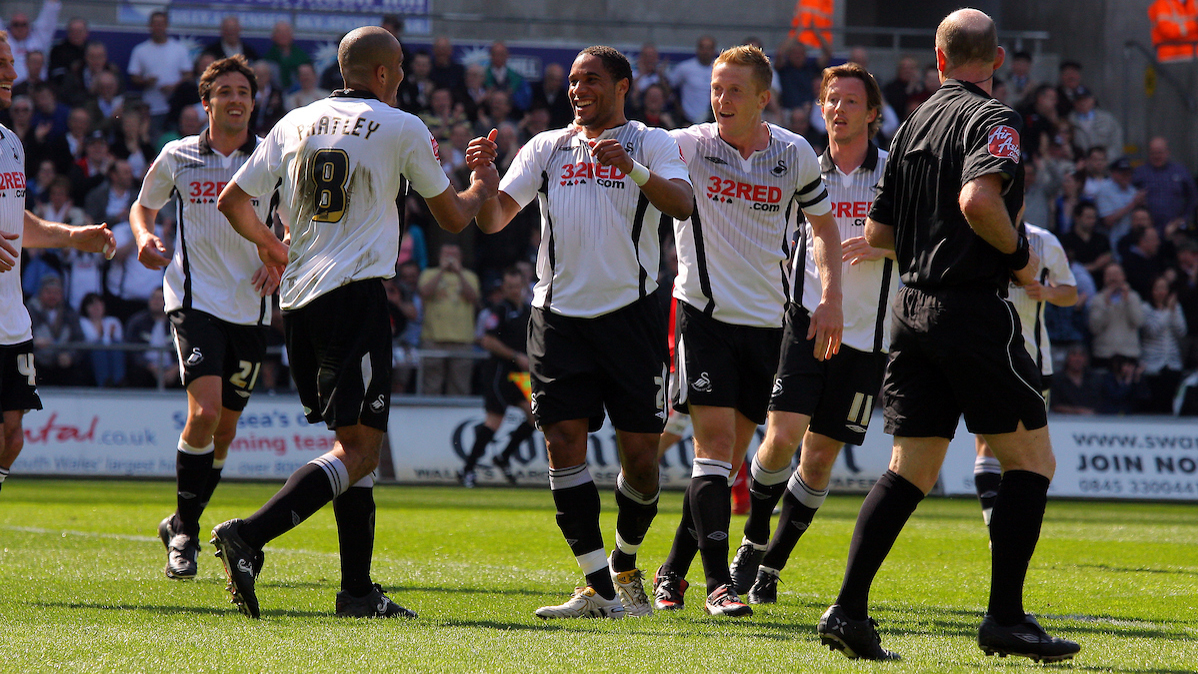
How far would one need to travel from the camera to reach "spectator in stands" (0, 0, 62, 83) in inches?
697

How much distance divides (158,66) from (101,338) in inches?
188

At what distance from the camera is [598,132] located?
5.53m

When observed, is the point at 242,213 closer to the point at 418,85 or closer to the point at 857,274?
the point at 857,274

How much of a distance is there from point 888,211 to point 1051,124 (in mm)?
16120

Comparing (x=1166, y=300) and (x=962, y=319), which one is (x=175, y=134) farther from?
(x=962, y=319)

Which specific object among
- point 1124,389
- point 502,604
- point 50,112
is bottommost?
point 1124,389

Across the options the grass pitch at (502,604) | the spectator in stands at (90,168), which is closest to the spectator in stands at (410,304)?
the spectator in stands at (90,168)

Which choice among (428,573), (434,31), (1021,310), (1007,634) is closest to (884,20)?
(434,31)

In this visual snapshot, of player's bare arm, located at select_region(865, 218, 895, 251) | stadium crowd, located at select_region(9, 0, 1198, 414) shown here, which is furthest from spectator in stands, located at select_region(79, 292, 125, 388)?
player's bare arm, located at select_region(865, 218, 895, 251)

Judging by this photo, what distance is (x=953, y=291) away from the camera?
440 cm

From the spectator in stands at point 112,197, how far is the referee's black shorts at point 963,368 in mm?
14012

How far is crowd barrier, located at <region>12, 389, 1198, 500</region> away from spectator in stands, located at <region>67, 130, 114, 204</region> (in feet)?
10.4

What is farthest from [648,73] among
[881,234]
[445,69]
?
[881,234]

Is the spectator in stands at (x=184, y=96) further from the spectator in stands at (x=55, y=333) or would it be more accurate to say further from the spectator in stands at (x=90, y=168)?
the spectator in stands at (x=55, y=333)
